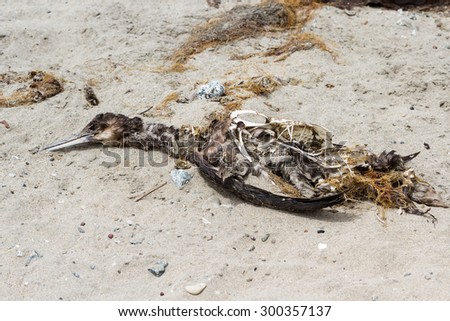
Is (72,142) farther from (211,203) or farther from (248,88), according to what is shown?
(248,88)

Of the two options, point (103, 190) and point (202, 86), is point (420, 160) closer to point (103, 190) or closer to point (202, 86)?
point (202, 86)

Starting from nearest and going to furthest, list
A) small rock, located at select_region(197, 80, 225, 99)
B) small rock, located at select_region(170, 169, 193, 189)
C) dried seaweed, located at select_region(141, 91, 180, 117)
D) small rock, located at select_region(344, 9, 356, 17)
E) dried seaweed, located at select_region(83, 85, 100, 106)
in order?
small rock, located at select_region(170, 169, 193, 189)
dried seaweed, located at select_region(141, 91, 180, 117)
small rock, located at select_region(197, 80, 225, 99)
dried seaweed, located at select_region(83, 85, 100, 106)
small rock, located at select_region(344, 9, 356, 17)

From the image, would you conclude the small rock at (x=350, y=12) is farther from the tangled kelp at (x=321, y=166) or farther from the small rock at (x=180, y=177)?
the small rock at (x=180, y=177)

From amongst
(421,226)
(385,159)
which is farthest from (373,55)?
(421,226)

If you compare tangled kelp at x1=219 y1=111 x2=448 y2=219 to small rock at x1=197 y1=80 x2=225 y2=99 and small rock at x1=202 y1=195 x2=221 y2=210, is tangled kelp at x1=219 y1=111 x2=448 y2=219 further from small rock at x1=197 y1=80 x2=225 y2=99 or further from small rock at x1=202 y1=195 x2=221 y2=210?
small rock at x1=197 y1=80 x2=225 y2=99

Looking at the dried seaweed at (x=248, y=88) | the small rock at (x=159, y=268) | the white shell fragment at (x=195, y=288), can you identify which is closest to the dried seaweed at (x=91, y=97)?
the dried seaweed at (x=248, y=88)

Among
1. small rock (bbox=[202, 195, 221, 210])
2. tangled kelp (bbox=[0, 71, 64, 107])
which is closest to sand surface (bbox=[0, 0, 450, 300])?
small rock (bbox=[202, 195, 221, 210])

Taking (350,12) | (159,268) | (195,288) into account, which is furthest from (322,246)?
(350,12)
